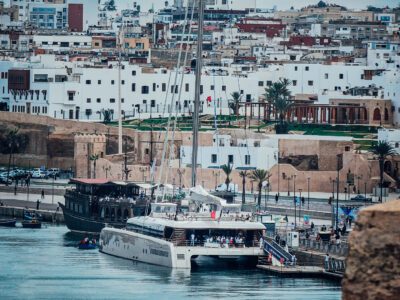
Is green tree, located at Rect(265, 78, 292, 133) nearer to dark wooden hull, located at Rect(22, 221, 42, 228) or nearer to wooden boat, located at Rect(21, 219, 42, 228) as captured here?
wooden boat, located at Rect(21, 219, 42, 228)

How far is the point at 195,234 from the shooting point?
42.8 metres

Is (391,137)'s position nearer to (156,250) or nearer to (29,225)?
(29,225)

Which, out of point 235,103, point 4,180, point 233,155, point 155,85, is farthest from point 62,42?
point 233,155

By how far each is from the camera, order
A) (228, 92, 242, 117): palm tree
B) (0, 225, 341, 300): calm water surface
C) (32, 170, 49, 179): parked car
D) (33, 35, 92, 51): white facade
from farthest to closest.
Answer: (33, 35, 92, 51): white facade
(228, 92, 242, 117): palm tree
(32, 170, 49, 179): parked car
(0, 225, 341, 300): calm water surface

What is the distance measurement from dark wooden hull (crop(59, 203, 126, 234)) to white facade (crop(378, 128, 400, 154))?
1915 centimetres

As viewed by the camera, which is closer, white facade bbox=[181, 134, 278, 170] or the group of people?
the group of people

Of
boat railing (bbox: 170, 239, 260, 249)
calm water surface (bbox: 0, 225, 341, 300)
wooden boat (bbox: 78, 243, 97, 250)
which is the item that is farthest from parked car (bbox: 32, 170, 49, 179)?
boat railing (bbox: 170, 239, 260, 249)

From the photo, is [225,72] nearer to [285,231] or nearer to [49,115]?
[49,115]

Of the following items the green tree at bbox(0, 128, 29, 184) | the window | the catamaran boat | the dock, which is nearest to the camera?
the dock

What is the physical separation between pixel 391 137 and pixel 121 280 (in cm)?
3448

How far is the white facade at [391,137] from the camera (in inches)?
2844

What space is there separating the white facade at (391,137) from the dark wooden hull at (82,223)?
19.2 meters

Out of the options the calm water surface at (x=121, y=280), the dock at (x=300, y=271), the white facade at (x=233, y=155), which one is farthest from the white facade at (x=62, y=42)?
the dock at (x=300, y=271)

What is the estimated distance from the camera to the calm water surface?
36.3 m
